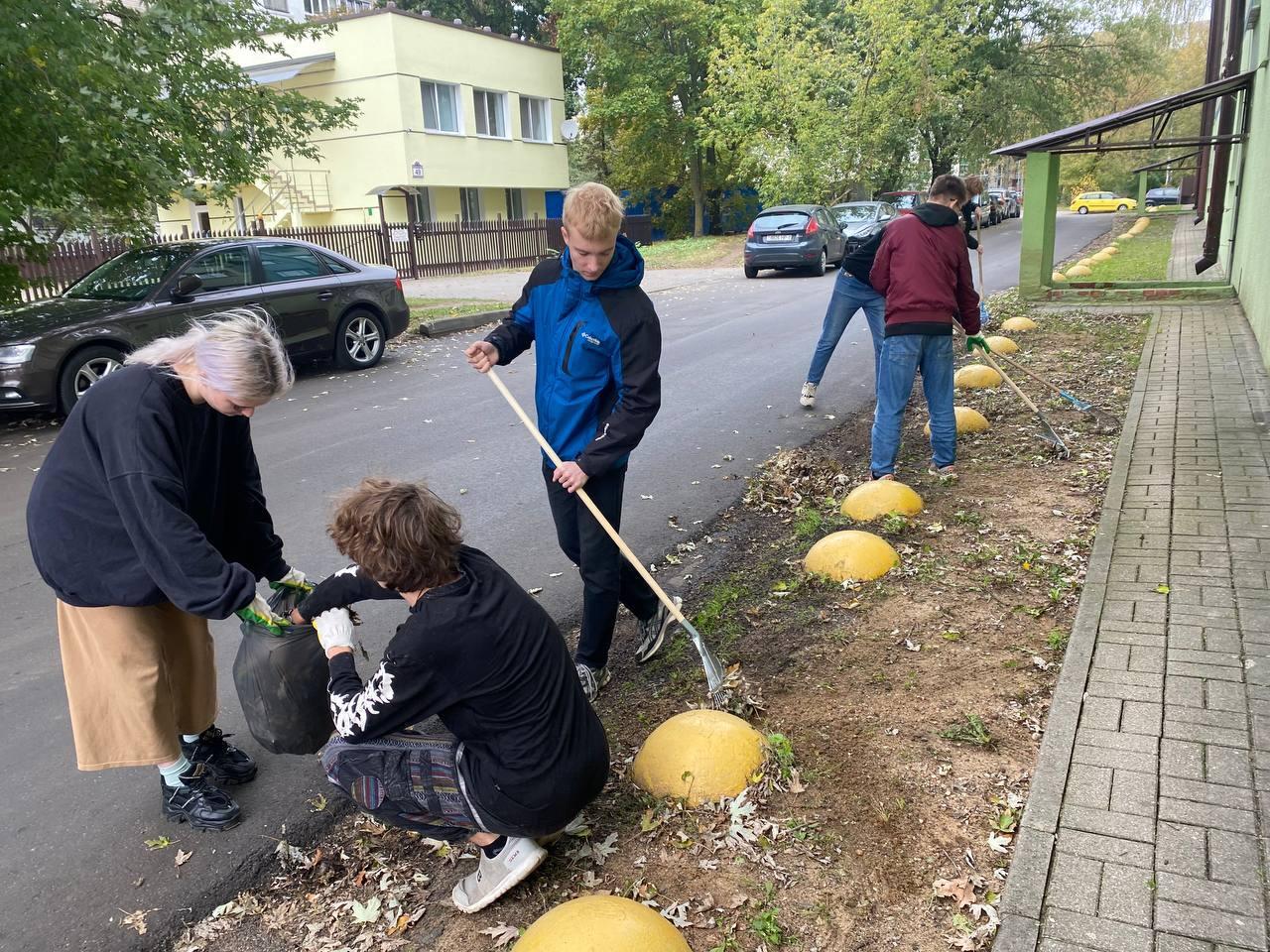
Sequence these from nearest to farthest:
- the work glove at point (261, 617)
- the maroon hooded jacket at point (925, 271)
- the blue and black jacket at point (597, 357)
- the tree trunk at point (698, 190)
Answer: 1. the work glove at point (261, 617)
2. the blue and black jacket at point (597, 357)
3. the maroon hooded jacket at point (925, 271)
4. the tree trunk at point (698, 190)

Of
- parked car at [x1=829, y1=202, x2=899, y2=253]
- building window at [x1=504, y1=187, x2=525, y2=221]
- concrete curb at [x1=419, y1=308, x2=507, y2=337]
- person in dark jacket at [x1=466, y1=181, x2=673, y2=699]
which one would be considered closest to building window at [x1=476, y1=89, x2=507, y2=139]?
building window at [x1=504, y1=187, x2=525, y2=221]

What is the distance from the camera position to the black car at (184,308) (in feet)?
28.4

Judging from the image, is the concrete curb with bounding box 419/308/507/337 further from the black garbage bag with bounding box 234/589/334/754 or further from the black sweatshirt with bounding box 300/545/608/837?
the black sweatshirt with bounding box 300/545/608/837

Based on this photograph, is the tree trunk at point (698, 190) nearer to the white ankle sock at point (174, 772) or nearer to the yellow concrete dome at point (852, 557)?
the yellow concrete dome at point (852, 557)

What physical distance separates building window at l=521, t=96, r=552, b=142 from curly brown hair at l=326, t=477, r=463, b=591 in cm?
3324

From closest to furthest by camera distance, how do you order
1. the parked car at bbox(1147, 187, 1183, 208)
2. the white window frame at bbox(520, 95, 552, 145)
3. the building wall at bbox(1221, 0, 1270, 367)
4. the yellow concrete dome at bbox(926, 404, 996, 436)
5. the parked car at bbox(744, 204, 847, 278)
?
the yellow concrete dome at bbox(926, 404, 996, 436) < the building wall at bbox(1221, 0, 1270, 367) < the parked car at bbox(744, 204, 847, 278) < the white window frame at bbox(520, 95, 552, 145) < the parked car at bbox(1147, 187, 1183, 208)

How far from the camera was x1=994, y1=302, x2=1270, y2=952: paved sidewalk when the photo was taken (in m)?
2.44

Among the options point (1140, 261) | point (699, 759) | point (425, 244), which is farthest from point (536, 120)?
point (699, 759)

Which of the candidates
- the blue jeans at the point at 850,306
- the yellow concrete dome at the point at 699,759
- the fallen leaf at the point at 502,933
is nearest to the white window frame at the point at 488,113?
the blue jeans at the point at 850,306

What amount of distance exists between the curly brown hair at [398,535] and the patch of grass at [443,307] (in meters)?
12.7

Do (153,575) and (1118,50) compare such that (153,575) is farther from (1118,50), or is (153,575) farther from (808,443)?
(1118,50)

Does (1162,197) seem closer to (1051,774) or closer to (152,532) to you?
(1051,774)

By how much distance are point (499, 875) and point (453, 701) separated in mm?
572

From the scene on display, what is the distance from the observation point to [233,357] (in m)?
2.69
